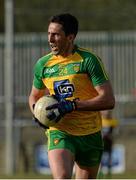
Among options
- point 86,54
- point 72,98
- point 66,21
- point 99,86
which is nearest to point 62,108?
point 72,98

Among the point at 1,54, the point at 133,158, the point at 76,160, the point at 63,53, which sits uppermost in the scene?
the point at 63,53

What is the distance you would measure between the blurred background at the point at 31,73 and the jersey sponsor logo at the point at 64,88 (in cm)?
1403

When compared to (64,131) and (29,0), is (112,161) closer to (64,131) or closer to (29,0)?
(29,0)

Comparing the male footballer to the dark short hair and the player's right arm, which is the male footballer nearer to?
the dark short hair

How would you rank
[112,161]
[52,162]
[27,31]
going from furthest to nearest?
1. [27,31]
2. [112,161]
3. [52,162]

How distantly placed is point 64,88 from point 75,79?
0.14m

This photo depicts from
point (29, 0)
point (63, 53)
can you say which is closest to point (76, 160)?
point (63, 53)

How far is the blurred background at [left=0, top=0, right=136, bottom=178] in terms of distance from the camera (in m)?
23.4

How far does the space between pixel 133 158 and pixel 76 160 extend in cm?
1444

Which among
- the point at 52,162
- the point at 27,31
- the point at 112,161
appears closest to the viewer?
the point at 52,162

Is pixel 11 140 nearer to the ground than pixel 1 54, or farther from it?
nearer to the ground

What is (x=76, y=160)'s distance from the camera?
30.6ft

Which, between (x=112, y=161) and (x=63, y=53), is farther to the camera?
(x=112, y=161)

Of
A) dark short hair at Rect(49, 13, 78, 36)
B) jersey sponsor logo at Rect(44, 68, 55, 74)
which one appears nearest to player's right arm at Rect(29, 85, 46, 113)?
jersey sponsor logo at Rect(44, 68, 55, 74)
